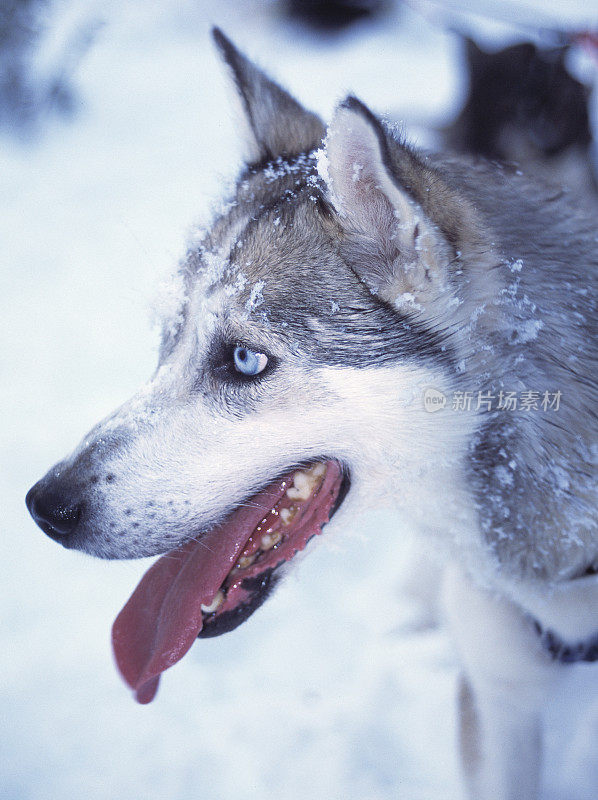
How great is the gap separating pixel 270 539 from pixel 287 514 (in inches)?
2.1

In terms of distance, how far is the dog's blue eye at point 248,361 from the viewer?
94cm

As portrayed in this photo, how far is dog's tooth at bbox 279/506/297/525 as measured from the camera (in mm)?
1040

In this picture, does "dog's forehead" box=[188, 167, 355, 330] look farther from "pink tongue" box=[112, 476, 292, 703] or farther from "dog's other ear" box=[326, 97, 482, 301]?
"pink tongue" box=[112, 476, 292, 703]

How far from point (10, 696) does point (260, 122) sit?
135cm

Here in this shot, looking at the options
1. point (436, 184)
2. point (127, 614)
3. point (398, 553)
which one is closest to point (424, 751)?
point (398, 553)

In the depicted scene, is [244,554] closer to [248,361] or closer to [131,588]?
[248,361]

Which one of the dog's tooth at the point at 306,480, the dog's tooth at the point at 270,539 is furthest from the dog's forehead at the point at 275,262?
the dog's tooth at the point at 270,539

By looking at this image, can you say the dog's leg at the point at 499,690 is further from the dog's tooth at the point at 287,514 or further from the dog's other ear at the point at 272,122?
the dog's other ear at the point at 272,122

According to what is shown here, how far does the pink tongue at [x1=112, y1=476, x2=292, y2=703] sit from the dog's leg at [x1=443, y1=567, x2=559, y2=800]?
535 millimetres

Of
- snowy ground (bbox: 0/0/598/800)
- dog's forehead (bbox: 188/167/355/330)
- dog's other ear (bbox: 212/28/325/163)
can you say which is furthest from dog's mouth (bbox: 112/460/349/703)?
dog's other ear (bbox: 212/28/325/163)

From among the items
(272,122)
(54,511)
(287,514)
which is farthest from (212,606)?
(272,122)

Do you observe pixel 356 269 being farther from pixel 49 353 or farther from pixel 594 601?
pixel 49 353

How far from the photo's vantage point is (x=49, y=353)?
182 centimetres

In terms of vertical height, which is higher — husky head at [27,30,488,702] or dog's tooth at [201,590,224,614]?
husky head at [27,30,488,702]
